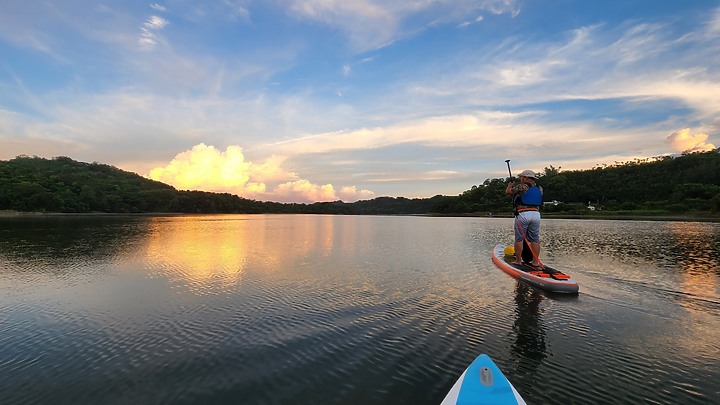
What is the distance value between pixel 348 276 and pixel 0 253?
78.9ft

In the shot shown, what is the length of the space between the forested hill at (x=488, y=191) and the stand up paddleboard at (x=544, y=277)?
104124mm

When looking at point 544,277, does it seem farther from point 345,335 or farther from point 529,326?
point 345,335

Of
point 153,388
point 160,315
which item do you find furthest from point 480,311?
point 160,315

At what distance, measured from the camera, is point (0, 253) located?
22875 millimetres

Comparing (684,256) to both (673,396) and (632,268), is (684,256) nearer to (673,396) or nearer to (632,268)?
(632,268)

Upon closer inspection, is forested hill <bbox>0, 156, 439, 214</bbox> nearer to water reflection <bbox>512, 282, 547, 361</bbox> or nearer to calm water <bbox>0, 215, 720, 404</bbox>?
calm water <bbox>0, 215, 720, 404</bbox>

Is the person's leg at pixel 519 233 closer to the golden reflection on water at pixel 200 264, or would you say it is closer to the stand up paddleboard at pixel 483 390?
the stand up paddleboard at pixel 483 390

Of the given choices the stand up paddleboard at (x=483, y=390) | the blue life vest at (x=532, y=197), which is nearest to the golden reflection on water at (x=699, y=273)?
the blue life vest at (x=532, y=197)

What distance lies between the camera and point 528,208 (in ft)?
49.1

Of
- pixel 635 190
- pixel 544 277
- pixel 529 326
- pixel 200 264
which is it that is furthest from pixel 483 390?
pixel 635 190

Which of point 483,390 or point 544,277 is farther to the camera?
point 544,277

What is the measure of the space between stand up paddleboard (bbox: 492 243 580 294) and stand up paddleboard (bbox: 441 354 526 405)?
31.5 feet

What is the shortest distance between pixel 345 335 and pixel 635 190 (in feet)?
493

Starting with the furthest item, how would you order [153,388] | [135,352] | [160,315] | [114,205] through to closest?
[114,205] → [160,315] → [135,352] → [153,388]
